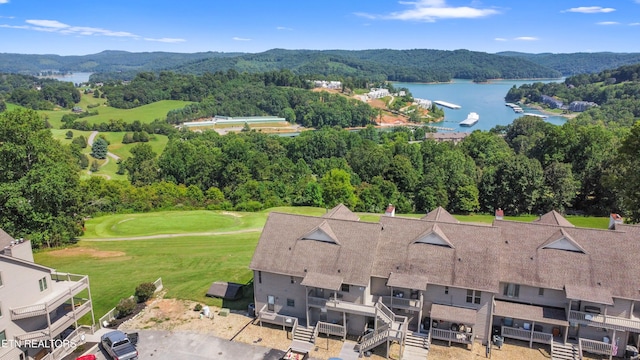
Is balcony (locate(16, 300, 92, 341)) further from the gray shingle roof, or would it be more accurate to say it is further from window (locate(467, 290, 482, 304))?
window (locate(467, 290, 482, 304))

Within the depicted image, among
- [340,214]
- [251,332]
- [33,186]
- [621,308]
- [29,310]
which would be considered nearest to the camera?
[29,310]

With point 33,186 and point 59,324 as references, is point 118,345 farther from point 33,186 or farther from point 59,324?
point 33,186

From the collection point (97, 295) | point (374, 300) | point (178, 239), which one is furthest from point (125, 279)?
point (374, 300)

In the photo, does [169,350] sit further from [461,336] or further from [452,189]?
[452,189]

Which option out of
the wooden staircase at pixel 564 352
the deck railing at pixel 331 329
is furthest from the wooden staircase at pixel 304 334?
the wooden staircase at pixel 564 352

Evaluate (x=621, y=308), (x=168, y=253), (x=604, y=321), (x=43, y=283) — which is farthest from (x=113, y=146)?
(x=621, y=308)
